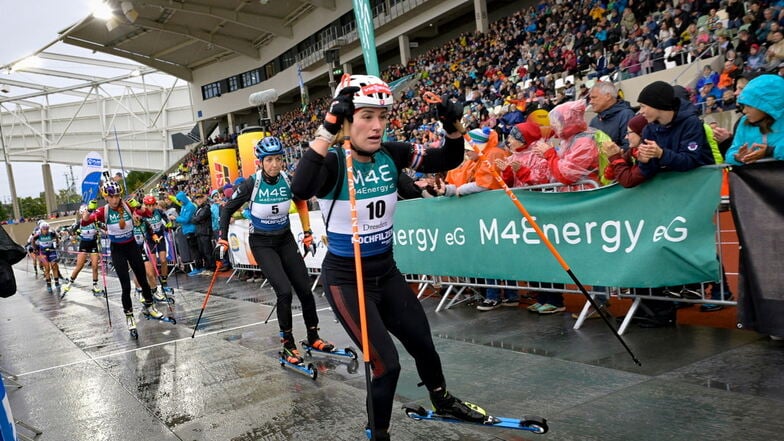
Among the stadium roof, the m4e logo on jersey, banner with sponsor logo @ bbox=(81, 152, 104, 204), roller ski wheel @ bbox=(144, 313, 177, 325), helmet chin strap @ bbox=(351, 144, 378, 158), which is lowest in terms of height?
roller ski wheel @ bbox=(144, 313, 177, 325)

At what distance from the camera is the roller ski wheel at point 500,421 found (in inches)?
142

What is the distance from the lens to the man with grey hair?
260 inches

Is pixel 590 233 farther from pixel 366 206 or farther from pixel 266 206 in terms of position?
pixel 266 206

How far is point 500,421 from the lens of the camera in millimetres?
3727

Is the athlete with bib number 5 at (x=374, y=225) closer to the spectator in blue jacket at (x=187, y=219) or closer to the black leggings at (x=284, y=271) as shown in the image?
the black leggings at (x=284, y=271)

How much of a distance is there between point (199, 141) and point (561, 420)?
212 feet

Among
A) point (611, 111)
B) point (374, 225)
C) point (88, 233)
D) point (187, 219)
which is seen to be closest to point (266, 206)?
point (374, 225)

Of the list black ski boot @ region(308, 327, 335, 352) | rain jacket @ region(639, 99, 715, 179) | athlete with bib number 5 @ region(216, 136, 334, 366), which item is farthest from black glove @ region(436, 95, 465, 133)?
black ski boot @ region(308, 327, 335, 352)

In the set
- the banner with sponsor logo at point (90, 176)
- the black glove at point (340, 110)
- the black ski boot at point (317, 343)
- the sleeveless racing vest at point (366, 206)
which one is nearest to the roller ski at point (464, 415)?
the sleeveless racing vest at point (366, 206)

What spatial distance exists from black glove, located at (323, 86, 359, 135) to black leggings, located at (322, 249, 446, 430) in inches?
34.4

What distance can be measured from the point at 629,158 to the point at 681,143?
19.2 inches

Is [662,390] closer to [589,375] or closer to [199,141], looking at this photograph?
[589,375]

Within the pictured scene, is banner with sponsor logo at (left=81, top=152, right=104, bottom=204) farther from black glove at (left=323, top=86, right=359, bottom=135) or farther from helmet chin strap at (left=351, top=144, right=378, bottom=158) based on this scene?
black glove at (left=323, top=86, right=359, bottom=135)

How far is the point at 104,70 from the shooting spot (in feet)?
207
